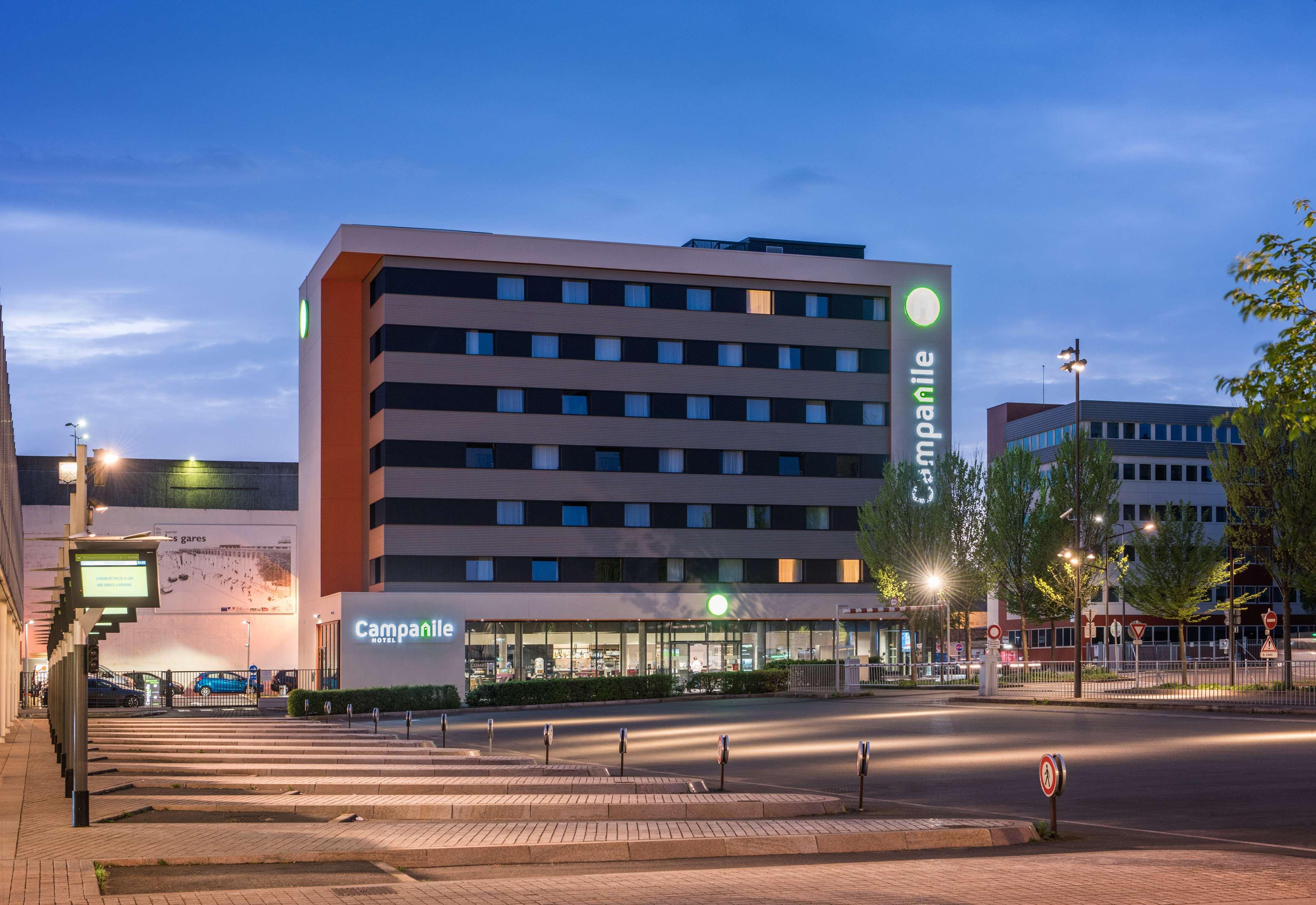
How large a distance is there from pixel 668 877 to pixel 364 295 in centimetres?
5697

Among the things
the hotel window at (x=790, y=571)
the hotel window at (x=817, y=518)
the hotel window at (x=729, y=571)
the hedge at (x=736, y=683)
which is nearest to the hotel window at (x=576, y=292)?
the hotel window at (x=729, y=571)

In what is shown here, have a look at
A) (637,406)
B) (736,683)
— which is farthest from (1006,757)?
(637,406)

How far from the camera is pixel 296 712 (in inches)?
1844

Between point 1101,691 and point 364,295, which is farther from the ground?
point 364,295

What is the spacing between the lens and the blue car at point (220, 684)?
205 feet

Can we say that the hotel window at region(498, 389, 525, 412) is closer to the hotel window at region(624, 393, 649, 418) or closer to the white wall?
the hotel window at region(624, 393, 649, 418)

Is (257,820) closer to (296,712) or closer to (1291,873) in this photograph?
(1291,873)

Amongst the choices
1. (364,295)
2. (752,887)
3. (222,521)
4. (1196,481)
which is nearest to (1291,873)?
(752,887)

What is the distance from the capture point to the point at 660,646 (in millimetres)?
65188

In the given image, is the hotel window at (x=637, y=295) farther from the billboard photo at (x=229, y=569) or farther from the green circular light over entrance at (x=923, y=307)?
the billboard photo at (x=229, y=569)

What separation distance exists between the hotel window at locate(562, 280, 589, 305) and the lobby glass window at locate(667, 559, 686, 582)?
12.6m

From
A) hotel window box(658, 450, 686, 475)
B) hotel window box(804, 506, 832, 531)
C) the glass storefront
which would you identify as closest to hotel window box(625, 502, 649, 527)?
hotel window box(658, 450, 686, 475)

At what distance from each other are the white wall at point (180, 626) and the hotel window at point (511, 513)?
28293mm

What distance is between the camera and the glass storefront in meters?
61.4
